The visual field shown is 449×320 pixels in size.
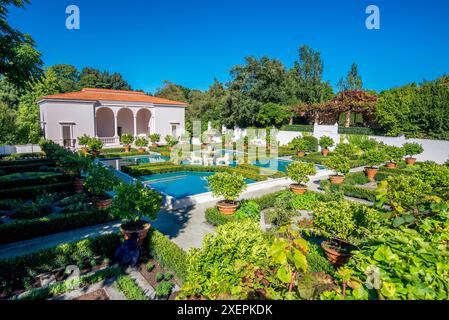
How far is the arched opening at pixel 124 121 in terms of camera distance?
3638 centimetres

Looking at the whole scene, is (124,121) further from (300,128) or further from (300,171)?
(300,171)

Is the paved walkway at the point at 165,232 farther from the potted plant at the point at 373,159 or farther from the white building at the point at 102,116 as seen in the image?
the white building at the point at 102,116

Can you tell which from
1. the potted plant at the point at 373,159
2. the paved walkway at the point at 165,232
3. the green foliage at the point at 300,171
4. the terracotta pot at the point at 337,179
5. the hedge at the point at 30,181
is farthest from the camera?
the potted plant at the point at 373,159

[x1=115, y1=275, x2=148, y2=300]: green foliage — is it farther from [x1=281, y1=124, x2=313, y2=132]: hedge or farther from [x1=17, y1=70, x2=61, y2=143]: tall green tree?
[x1=281, y1=124, x2=313, y2=132]: hedge

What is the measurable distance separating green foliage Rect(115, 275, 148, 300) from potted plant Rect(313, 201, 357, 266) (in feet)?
14.7

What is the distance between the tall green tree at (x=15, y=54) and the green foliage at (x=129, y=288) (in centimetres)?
875

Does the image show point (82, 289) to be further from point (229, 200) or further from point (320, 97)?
point (320, 97)

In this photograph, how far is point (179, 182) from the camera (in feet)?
57.8

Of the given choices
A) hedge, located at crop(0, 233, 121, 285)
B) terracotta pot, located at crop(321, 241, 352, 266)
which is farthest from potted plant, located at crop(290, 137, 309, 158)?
hedge, located at crop(0, 233, 121, 285)

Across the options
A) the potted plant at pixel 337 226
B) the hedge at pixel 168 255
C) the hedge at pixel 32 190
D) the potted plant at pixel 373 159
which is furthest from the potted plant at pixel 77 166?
the potted plant at pixel 373 159

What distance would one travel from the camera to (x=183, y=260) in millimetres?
6387

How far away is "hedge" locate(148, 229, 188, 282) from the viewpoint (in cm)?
622

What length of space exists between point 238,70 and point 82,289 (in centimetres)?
4016
